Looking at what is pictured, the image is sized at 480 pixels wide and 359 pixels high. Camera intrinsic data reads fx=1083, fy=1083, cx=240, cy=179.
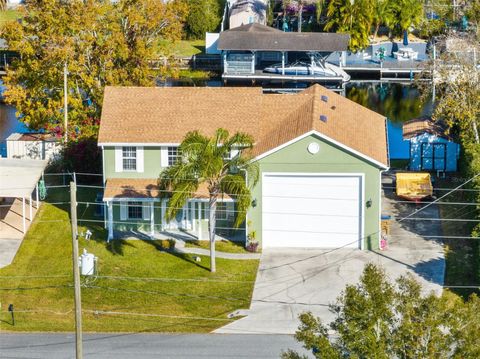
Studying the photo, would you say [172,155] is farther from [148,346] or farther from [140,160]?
[148,346]

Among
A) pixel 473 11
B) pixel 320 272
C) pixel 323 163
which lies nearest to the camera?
pixel 320 272

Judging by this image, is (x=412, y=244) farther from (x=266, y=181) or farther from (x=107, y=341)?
(x=107, y=341)

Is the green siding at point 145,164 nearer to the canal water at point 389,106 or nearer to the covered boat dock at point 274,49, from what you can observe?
the canal water at point 389,106

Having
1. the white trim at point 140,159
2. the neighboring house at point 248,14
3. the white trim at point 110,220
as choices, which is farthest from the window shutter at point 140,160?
the neighboring house at point 248,14

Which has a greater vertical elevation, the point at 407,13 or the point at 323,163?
Answer: the point at 407,13

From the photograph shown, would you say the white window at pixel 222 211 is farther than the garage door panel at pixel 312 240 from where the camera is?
Yes

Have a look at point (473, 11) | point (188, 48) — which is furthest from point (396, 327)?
point (188, 48)

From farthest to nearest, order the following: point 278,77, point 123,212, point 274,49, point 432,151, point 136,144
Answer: point 278,77 → point 274,49 → point 432,151 → point 123,212 → point 136,144
